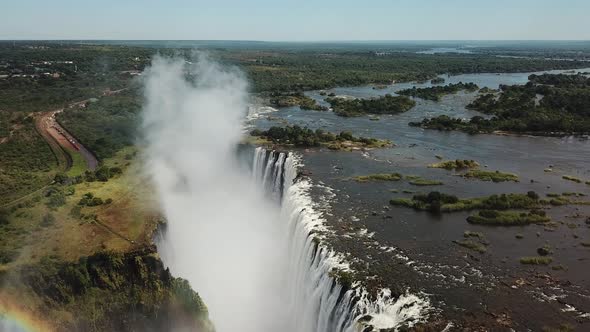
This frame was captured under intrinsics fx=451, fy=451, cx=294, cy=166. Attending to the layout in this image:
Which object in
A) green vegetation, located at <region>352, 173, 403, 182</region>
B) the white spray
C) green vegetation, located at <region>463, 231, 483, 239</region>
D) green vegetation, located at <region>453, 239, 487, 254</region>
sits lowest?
the white spray

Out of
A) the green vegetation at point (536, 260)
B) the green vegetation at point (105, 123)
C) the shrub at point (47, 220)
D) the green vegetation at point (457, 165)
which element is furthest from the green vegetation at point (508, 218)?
the green vegetation at point (105, 123)

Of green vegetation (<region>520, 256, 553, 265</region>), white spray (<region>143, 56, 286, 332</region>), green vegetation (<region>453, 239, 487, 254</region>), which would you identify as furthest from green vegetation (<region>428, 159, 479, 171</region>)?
green vegetation (<region>520, 256, 553, 265</region>)

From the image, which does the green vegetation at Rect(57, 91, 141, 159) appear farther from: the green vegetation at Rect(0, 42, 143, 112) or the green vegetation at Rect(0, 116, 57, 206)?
the green vegetation at Rect(0, 42, 143, 112)

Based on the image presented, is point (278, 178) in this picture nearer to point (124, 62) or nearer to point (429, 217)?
point (429, 217)

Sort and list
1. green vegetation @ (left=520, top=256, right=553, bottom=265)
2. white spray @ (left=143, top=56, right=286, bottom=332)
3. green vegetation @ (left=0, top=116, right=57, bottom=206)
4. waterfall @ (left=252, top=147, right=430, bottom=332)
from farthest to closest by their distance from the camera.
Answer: green vegetation @ (left=0, top=116, right=57, bottom=206), white spray @ (left=143, top=56, right=286, bottom=332), green vegetation @ (left=520, top=256, right=553, bottom=265), waterfall @ (left=252, top=147, right=430, bottom=332)

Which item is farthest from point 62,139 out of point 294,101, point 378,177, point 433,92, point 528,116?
point 433,92

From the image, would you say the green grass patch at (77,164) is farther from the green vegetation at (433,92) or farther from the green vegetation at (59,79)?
the green vegetation at (433,92)

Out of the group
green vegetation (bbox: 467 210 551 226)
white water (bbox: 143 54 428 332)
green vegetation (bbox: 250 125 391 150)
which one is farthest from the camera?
green vegetation (bbox: 250 125 391 150)
